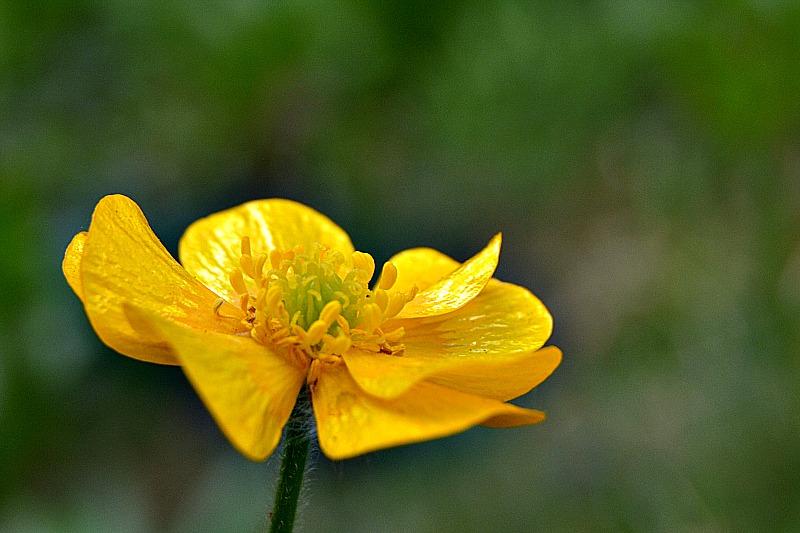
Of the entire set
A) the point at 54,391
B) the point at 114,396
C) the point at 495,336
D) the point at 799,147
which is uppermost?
the point at 495,336

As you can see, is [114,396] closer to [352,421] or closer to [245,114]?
[245,114]

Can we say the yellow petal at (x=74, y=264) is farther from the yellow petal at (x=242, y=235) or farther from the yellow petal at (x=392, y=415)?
the yellow petal at (x=392, y=415)

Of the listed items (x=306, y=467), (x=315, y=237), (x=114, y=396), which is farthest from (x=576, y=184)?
(x=306, y=467)

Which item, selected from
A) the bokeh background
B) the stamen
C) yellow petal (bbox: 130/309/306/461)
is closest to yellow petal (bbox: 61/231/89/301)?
yellow petal (bbox: 130/309/306/461)

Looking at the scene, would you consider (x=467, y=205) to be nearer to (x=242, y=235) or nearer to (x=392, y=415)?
(x=242, y=235)

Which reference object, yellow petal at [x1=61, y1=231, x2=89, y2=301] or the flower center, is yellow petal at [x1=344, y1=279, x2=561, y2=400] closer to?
the flower center
